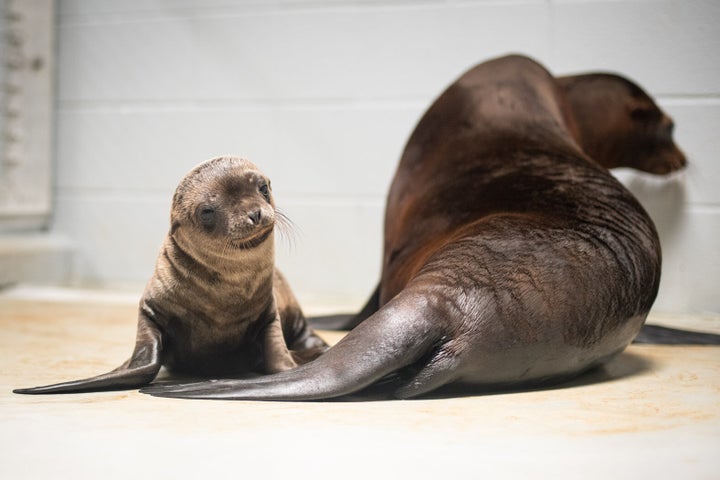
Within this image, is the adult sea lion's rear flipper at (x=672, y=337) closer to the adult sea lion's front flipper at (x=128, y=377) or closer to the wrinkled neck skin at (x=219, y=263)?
the wrinkled neck skin at (x=219, y=263)

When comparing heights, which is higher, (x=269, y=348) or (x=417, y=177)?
(x=417, y=177)

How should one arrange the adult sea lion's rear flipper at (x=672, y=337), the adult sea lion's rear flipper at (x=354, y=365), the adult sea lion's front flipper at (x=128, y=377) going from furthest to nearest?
1. the adult sea lion's rear flipper at (x=672, y=337)
2. the adult sea lion's front flipper at (x=128, y=377)
3. the adult sea lion's rear flipper at (x=354, y=365)

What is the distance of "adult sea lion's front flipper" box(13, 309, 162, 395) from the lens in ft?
8.21

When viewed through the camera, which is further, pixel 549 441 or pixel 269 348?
pixel 269 348

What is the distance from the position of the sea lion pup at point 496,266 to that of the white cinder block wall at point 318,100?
1507 mm

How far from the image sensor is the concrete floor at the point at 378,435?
1849 mm

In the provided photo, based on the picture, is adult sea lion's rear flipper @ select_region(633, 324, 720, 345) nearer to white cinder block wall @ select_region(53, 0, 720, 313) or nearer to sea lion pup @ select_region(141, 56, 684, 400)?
sea lion pup @ select_region(141, 56, 684, 400)

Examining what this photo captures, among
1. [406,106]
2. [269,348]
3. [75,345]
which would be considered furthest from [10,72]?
[269,348]

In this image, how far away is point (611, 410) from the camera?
2.45 m

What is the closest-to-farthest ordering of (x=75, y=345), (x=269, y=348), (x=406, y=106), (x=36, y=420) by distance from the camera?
(x=36, y=420) → (x=269, y=348) → (x=75, y=345) → (x=406, y=106)

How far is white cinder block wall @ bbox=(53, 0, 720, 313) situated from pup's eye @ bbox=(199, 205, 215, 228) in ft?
9.00

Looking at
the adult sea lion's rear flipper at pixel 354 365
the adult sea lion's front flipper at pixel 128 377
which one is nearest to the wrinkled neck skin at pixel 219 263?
the adult sea lion's front flipper at pixel 128 377

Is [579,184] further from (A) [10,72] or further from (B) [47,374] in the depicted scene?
(A) [10,72]

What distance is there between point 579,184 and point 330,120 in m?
2.84
